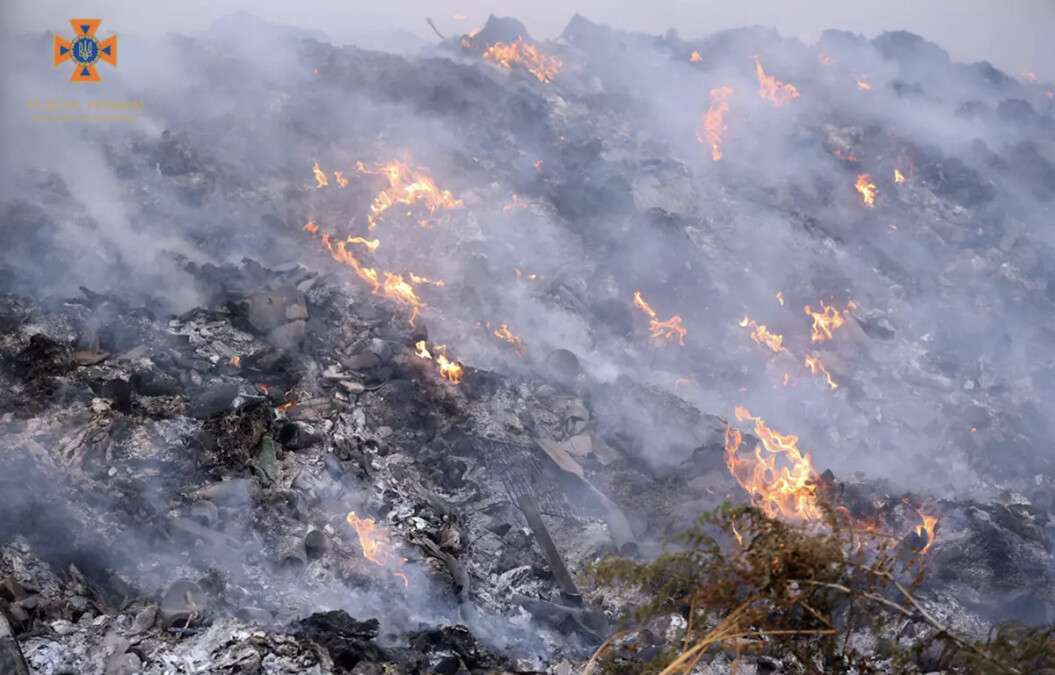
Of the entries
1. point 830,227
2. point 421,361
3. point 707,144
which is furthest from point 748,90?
point 421,361

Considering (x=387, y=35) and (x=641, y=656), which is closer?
(x=641, y=656)

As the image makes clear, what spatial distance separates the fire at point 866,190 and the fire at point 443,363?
14200mm

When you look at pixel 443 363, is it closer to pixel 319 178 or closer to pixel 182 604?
pixel 182 604

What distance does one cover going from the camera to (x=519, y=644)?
7.98m

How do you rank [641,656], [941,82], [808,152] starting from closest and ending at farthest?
[641,656], [808,152], [941,82]

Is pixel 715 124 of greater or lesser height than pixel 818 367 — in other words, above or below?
above

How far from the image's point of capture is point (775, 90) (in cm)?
2377

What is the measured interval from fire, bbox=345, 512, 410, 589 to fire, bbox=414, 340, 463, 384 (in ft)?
10.4

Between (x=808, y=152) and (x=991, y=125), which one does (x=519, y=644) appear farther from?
(x=991, y=125)

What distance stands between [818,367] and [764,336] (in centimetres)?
130

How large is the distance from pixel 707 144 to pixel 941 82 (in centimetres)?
1097

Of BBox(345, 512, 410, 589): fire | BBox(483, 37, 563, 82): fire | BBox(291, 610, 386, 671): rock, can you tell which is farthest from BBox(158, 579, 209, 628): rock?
BBox(483, 37, 563, 82): fire

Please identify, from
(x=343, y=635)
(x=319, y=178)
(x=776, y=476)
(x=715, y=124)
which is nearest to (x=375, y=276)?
(x=319, y=178)

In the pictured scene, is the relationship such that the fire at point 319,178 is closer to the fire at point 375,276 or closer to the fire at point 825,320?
the fire at point 375,276
